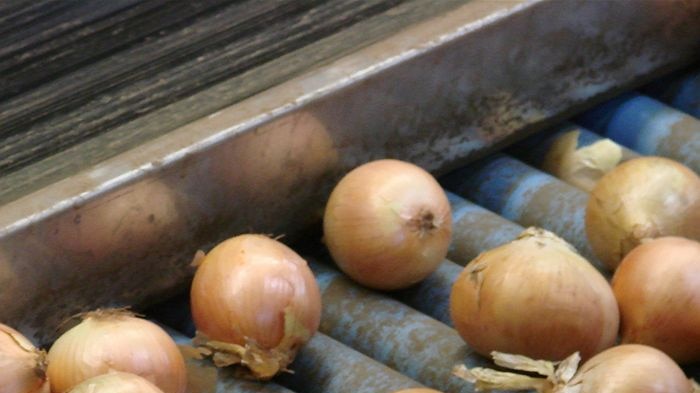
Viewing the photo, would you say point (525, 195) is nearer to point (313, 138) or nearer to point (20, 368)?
point (313, 138)

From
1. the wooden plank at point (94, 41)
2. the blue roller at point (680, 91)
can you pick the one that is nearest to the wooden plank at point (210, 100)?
the wooden plank at point (94, 41)

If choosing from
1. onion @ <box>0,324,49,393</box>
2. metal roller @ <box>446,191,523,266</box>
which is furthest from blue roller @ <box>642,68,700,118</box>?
onion @ <box>0,324,49,393</box>

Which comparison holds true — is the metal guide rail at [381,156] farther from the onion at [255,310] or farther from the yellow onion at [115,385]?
the yellow onion at [115,385]

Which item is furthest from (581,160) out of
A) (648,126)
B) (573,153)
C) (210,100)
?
(210,100)

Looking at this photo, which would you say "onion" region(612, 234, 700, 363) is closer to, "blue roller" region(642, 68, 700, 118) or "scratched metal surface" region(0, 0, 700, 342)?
"scratched metal surface" region(0, 0, 700, 342)

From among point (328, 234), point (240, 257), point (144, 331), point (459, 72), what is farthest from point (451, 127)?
point (144, 331)
